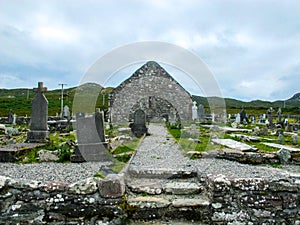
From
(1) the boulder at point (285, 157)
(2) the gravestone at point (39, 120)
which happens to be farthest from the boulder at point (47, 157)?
(1) the boulder at point (285, 157)

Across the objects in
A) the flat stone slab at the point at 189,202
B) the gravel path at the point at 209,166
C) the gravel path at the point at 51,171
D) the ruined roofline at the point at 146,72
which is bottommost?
the gravel path at the point at 51,171

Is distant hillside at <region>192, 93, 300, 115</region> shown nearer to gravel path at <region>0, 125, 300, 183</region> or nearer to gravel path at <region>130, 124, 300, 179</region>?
gravel path at <region>130, 124, 300, 179</region>

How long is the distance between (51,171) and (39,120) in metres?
5.12

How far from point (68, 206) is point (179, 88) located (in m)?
26.0

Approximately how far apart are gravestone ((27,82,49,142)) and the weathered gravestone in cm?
320

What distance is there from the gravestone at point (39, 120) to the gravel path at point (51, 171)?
10.8 feet

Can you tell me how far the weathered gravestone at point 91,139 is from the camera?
8.10 metres

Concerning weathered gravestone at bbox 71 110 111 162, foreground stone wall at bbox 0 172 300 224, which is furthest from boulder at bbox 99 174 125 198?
weathered gravestone at bbox 71 110 111 162

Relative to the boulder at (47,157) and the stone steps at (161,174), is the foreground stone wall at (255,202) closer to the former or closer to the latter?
the stone steps at (161,174)

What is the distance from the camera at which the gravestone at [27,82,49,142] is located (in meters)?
10.8

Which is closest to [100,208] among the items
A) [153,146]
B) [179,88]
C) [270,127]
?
[153,146]

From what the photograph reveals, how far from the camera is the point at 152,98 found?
91.4 ft

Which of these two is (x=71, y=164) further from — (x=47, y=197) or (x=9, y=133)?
(x=9, y=133)

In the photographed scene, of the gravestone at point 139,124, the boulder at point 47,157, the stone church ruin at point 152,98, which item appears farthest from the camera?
the stone church ruin at point 152,98
